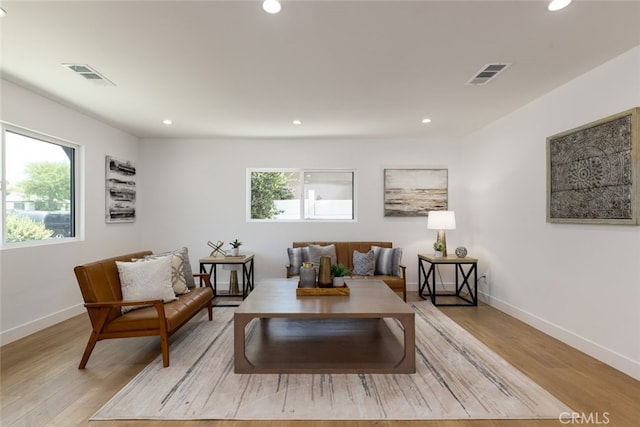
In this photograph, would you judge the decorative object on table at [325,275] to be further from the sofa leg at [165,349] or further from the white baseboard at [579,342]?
the white baseboard at [579,342]

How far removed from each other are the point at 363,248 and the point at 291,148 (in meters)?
2.00

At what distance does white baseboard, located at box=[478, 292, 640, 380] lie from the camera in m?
2.51

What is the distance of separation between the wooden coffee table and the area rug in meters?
0.11

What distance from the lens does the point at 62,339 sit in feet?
10.6

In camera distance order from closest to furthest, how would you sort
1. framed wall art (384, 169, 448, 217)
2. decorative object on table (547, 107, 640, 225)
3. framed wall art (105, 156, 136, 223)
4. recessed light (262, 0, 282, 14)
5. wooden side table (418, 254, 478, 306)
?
1. recessed light (262, 0, 282, 14)
2. decorative object on table (547, 107, 640, 225)
3. wooden side table (418, 254, 478, 306)
4. framed wall art (105, 156, 136, 223)
5. framed wall art (384, 169, 448, 217)

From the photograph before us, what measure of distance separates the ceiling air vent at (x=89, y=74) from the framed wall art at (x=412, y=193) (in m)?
3.90

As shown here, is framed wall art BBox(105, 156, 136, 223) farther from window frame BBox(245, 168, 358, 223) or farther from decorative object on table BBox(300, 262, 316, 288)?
decorative object on table BBox(300, 262, 316, 288)

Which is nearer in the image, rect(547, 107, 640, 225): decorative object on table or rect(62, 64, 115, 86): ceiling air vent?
rect(547, 107, 640, 225): decorative object on table

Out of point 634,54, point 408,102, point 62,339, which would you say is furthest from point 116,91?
point 634,54

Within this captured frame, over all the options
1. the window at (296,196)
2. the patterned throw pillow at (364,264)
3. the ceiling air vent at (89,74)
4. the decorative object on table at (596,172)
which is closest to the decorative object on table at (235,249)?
the window at (296,196)

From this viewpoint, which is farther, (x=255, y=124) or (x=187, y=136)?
(x=187, y=136)

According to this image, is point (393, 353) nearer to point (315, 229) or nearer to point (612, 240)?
point (612, 240)

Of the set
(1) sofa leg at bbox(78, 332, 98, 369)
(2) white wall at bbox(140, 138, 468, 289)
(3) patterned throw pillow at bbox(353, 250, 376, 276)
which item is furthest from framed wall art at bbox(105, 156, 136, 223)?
(3) patterned throw pillow at bbox(353, 250, 376, 276)

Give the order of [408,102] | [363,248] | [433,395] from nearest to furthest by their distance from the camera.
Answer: [433,395] → [408,102] → [363,248]
